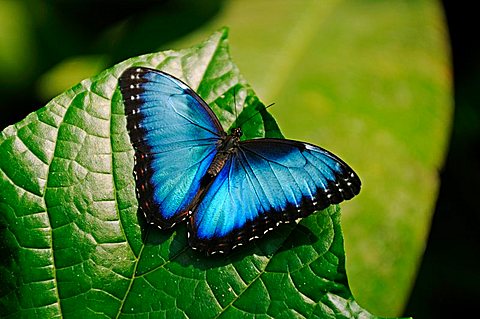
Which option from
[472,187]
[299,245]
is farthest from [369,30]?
[299,245]

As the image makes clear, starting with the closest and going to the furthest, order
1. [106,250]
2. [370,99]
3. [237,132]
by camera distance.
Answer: [106,250]
[237,132]
[370,99]

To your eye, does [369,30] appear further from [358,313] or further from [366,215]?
[358,313]

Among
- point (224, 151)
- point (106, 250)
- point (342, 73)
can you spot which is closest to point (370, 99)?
point (342, 73)

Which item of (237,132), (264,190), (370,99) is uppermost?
(237,132)

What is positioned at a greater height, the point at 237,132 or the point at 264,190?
the point at 237,132

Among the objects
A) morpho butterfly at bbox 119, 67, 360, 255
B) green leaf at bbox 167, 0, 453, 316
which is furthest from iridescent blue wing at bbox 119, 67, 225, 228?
green leaf at bbox 167, 0, 453, 316

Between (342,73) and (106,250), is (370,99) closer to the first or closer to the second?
(342,73)
